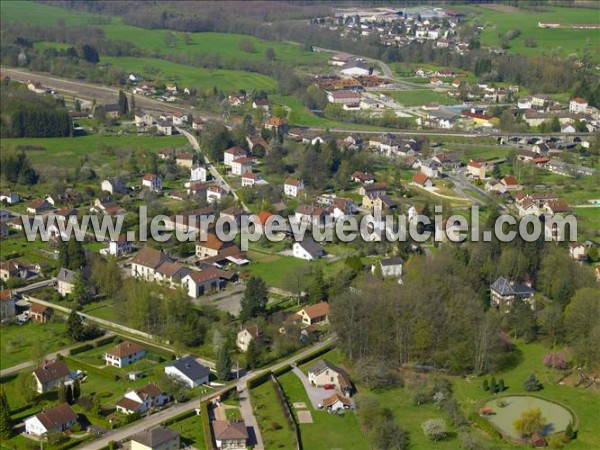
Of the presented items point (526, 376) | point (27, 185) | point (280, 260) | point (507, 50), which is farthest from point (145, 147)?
point (507, 50)

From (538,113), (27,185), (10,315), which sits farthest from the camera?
(538,113)

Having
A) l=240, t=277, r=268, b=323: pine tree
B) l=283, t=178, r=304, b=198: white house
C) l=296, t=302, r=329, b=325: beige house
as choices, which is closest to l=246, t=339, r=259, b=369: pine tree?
l=240, t=277, r=268, b=323: pine tree

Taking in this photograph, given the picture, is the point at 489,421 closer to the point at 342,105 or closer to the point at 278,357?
the point at 278,357

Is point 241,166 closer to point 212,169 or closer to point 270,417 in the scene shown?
point 212,169

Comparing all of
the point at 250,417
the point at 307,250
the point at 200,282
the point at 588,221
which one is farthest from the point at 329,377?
the point at 588,221

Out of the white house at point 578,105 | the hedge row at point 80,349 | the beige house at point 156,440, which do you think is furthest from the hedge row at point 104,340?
the white house at point 578,105

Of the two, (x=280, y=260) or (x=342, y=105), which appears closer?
(x=280, y=260)
